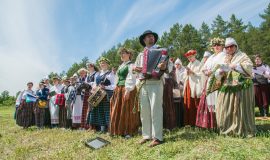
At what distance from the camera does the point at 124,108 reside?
761 cm

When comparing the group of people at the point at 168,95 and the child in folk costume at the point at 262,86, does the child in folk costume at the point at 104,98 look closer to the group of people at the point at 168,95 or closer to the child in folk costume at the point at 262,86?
the group of people at the point at 168,95

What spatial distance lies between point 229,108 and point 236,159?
1675 mm

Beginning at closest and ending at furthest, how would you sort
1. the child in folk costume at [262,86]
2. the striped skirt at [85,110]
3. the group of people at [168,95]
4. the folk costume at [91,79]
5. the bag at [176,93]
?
the group of people at [168,95], the bag at [176,93], the folk costume at [91,79], the striped skirt at [85,110], the child in folk costume at [262,86]

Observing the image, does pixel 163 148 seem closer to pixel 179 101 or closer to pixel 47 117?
pixel 179 101

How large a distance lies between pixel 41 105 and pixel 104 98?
415 centimetres

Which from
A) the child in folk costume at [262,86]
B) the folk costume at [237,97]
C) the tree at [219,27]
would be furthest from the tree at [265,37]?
the folk costume at [237,97]

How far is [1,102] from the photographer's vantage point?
55.6m

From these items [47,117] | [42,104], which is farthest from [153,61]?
[47,117]

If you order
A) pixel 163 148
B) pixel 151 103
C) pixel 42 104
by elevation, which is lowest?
pixel 163 148

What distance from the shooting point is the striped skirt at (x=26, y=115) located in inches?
494

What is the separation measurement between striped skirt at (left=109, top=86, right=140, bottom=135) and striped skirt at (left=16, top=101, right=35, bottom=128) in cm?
584

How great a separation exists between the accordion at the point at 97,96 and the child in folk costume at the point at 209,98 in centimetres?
Answer: 241

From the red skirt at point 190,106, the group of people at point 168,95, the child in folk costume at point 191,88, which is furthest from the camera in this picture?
the red skirt at point 190,106

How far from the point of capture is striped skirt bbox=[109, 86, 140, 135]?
7.60m
